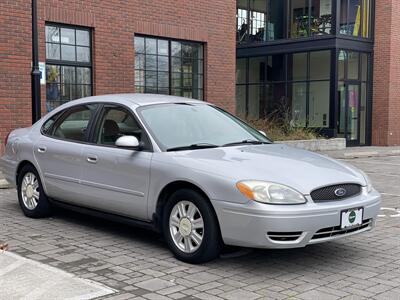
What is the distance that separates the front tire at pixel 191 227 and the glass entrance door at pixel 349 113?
17.2m

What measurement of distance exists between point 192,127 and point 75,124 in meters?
1.65

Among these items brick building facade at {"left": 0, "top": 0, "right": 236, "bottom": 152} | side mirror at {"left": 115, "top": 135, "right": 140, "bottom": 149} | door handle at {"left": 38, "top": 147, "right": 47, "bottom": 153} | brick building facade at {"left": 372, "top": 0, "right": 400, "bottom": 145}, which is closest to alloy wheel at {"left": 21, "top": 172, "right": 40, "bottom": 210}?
door handle at {"left": 38, "top": 147, "right": 47, "bottom": 153}

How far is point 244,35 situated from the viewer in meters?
24.1

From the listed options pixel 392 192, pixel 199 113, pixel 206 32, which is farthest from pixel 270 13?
pixel 199 113

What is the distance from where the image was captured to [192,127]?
19.6 ft

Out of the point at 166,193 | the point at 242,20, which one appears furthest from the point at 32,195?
the point at 242,20

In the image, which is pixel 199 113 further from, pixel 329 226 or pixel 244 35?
pixel 244 35

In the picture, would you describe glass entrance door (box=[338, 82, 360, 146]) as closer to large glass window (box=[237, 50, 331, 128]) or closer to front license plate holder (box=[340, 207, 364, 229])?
large glass window (box=[237, 50, 331, 128])

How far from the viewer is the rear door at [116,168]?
18.4ft

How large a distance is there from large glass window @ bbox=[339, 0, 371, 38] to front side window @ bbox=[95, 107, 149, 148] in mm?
16619

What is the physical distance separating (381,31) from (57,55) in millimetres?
14545

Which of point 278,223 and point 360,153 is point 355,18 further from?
point 278,223

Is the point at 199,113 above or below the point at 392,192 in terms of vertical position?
above

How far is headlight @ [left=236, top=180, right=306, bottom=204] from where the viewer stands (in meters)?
4.71
